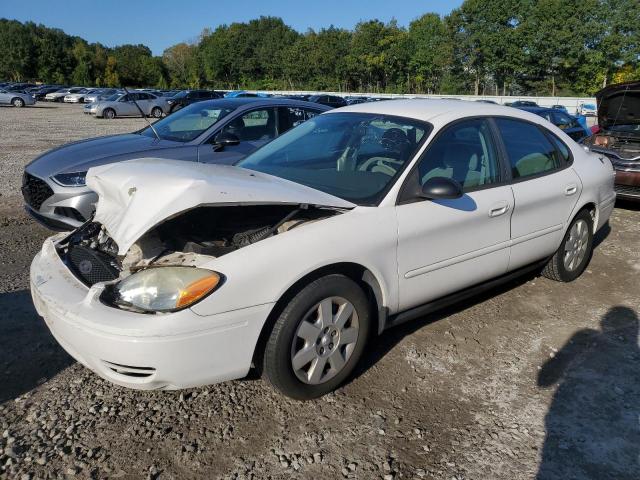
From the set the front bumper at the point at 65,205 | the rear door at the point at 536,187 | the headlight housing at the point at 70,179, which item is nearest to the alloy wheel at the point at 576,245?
the rear door at the point at 536,187

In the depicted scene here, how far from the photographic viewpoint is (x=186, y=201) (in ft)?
8.27

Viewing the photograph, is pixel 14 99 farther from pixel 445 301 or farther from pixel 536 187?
pixel 445 301

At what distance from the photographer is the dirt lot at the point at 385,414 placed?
7.89ft

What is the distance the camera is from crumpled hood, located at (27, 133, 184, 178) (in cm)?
516

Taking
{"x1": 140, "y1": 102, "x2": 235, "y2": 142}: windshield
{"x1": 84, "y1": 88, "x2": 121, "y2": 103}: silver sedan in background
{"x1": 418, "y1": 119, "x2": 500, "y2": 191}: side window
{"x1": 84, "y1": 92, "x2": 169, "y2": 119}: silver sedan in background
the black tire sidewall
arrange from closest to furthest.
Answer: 1. {"x1": 418, "y1": 119, "x2": 500, "y2": 191}: side window
2. the black tire sidewall
3. {"x1": 140, "y1": 102, "x2": 235, "y2": 142}: windshield
4. {"x1": 84, "y1": 92, "x2": 169, "y2": 119}: silver sedan in background
5. {"x1": 84, "y1": 88, "x2": 121, "y2": 103}: silver sedan in background

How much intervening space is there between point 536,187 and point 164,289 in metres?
2.88

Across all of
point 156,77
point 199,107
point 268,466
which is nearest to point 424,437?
point 268,466

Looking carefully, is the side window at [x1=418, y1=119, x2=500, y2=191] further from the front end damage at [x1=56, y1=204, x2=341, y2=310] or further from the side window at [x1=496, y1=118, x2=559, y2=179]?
the front end damage at [x1=56, y1=204, x2=341, y2=310]

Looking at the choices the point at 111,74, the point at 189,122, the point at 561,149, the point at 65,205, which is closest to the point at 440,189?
the point at 561,149

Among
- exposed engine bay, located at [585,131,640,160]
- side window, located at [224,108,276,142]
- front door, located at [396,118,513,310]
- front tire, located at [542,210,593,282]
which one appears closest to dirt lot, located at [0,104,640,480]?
front door, located at [396,118,513,310]

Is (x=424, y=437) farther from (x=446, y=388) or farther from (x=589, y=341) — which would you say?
(x=589, y=341)

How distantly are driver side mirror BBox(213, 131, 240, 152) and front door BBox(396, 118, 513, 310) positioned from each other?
110 inches

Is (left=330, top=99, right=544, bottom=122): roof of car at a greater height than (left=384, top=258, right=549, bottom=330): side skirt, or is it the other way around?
(left=330, top=99, right=544, bottom=122): roof of car

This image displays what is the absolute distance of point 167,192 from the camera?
2568 millimetres
